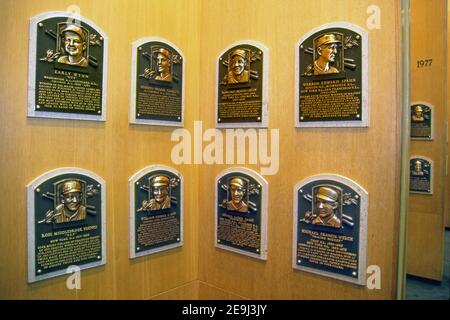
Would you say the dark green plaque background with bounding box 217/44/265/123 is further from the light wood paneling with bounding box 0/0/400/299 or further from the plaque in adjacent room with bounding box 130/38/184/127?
the plaque in adjacent room with bounding box 130/38/184/127

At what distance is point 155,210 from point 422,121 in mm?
Answer: 1277

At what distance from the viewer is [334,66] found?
1518 millimetres

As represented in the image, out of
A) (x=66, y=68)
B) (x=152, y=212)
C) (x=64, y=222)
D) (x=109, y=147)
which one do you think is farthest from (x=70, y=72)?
(x=152, y=212)

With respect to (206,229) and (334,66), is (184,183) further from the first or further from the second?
(334,66)

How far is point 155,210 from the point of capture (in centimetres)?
178

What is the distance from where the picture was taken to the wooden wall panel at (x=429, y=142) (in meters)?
1.42

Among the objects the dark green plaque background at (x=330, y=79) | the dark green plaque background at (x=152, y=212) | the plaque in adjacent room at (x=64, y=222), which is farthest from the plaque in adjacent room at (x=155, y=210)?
the dark green plaque background at (x=330, y=79)

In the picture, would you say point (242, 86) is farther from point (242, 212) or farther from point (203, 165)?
point (242, 212)

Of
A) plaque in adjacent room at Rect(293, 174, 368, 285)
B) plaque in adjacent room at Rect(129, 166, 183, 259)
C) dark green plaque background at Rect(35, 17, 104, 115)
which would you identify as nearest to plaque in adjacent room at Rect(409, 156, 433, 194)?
plaque in adjacent room at Rect(293, 174, 368, 285)

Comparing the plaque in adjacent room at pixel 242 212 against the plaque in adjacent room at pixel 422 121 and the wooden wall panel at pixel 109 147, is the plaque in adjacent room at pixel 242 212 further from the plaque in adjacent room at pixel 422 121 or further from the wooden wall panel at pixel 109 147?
the plaque in adjacent room at pixel 422 121

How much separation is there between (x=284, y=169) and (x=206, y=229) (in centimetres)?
60

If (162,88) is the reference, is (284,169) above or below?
below

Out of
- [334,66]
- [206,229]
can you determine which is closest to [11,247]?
[206,229]

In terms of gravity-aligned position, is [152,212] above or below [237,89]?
below
